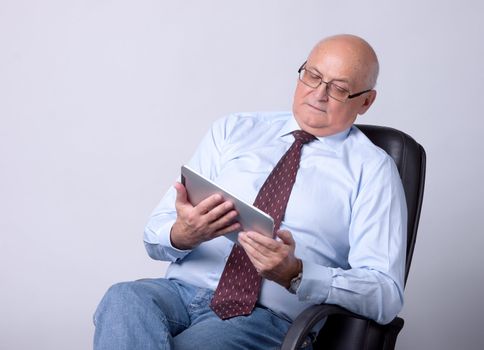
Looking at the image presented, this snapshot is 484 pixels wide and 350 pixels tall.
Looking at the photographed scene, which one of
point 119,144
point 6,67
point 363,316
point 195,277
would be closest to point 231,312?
point 195,277

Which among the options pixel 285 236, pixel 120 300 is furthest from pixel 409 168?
pixel 120 300

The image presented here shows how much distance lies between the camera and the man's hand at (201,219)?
2109mm

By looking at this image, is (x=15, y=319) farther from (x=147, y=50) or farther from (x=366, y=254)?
→ (x=366, y=254)

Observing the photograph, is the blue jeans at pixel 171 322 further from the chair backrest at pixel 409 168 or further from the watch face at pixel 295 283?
the chair backrest at pixel 409 168

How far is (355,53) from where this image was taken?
2.55 meters

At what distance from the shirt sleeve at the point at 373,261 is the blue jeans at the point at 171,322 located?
0.18 m

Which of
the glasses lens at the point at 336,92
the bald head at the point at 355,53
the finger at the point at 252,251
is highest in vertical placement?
the bald head at the point at 355,53

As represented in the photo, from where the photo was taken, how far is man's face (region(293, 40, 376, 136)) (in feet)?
8.36

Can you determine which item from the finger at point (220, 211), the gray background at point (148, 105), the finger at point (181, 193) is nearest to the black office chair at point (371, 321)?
the finger at point (220, 211)

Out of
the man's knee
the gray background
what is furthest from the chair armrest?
the gray background

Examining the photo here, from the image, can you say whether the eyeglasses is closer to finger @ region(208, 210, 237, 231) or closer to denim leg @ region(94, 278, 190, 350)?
finger @ region(208, 210, 237, 231)

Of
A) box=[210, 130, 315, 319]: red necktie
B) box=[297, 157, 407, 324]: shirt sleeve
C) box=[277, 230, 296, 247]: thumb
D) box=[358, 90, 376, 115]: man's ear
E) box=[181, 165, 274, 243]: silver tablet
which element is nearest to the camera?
box=[181, 165, 274, 243]: silver tablet

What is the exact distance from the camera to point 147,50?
357 centimetres

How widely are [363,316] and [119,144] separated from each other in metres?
1.66
